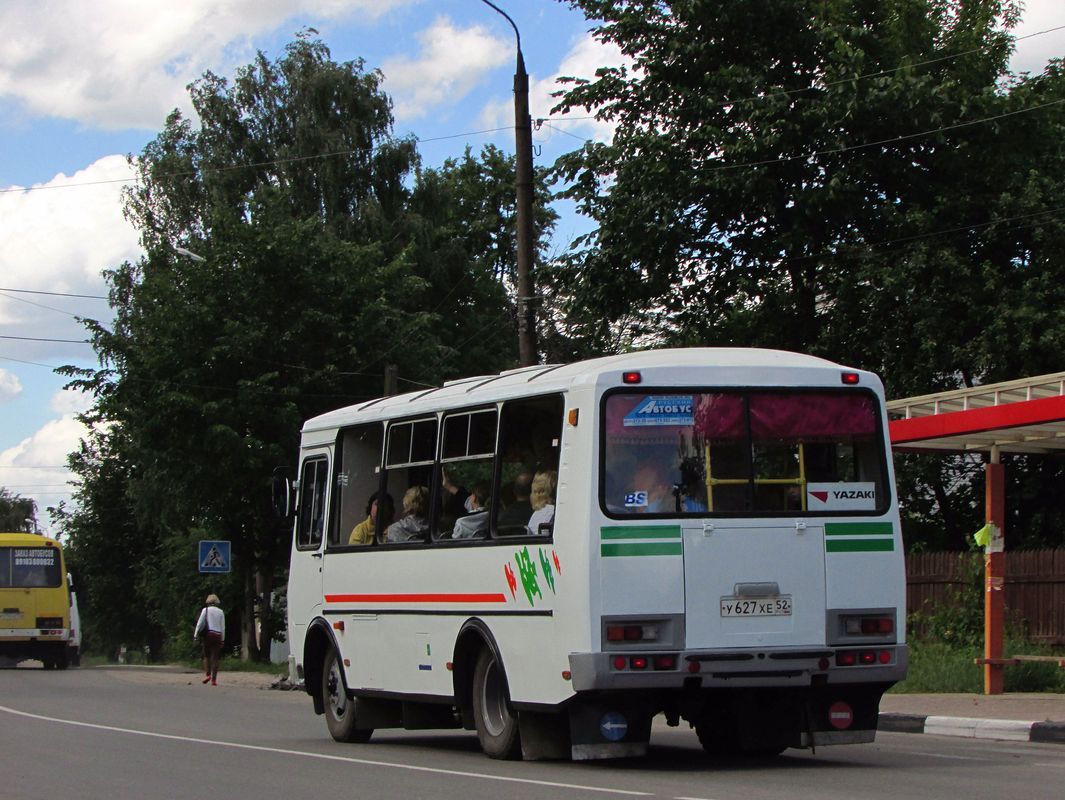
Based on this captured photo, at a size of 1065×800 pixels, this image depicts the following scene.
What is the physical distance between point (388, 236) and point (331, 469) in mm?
33892

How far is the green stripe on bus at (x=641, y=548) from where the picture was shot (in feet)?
38.1

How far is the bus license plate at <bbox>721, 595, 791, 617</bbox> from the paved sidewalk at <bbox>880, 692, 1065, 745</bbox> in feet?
16.5

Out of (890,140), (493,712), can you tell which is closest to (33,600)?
(890,140)

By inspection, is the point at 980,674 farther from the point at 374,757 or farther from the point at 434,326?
the point at 434,326

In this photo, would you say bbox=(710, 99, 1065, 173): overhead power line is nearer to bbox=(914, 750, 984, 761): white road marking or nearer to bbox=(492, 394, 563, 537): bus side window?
bbox=(914, 750, 984, 761): white road marking

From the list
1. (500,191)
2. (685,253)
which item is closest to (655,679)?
(685,253)

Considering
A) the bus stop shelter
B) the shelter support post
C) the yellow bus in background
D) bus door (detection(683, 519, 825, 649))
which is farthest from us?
the yellow bus in background

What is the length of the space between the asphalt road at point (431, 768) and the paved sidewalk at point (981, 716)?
1.11 feet

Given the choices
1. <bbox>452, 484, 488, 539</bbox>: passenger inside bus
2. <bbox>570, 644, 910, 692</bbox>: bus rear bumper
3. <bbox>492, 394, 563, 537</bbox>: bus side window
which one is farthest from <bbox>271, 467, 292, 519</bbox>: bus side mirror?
<bbox>570, 644, 910, 692</bbox>: bus rear bumper

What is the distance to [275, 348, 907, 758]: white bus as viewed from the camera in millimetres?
11656

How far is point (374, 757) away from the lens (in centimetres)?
1395

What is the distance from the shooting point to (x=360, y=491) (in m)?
15.7

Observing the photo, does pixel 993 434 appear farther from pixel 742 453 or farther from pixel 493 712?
pixel 493 712

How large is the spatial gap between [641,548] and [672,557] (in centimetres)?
23
